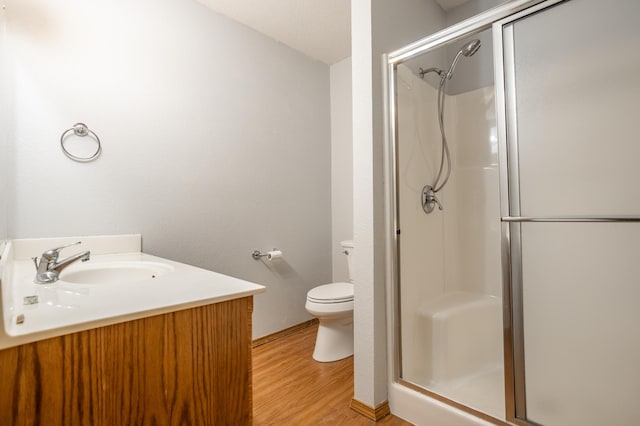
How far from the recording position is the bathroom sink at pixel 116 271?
1.29 m

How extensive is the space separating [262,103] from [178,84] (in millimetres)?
619

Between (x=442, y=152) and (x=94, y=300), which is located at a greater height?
(x=442, y=152)

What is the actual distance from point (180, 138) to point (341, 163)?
54.2 inches

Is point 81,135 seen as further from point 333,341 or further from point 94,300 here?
point 333,341

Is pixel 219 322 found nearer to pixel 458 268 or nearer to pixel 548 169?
pixel 548 169

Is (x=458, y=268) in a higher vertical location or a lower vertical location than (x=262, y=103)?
lower

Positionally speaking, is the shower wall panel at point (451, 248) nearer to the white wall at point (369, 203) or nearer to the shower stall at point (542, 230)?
the shower stall at point (542, 230)

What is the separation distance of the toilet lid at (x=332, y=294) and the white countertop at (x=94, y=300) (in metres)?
1.04

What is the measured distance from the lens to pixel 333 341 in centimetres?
207

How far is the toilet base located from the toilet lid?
0.42ft

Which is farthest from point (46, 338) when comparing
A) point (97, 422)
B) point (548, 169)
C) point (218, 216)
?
point (548, 169)

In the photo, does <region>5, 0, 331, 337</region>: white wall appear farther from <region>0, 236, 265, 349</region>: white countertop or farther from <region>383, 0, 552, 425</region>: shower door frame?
<region>383, 0, 552, 425</region>: shower door frame

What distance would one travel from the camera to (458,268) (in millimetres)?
2160

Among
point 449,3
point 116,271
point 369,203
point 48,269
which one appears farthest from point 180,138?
point 449,3
